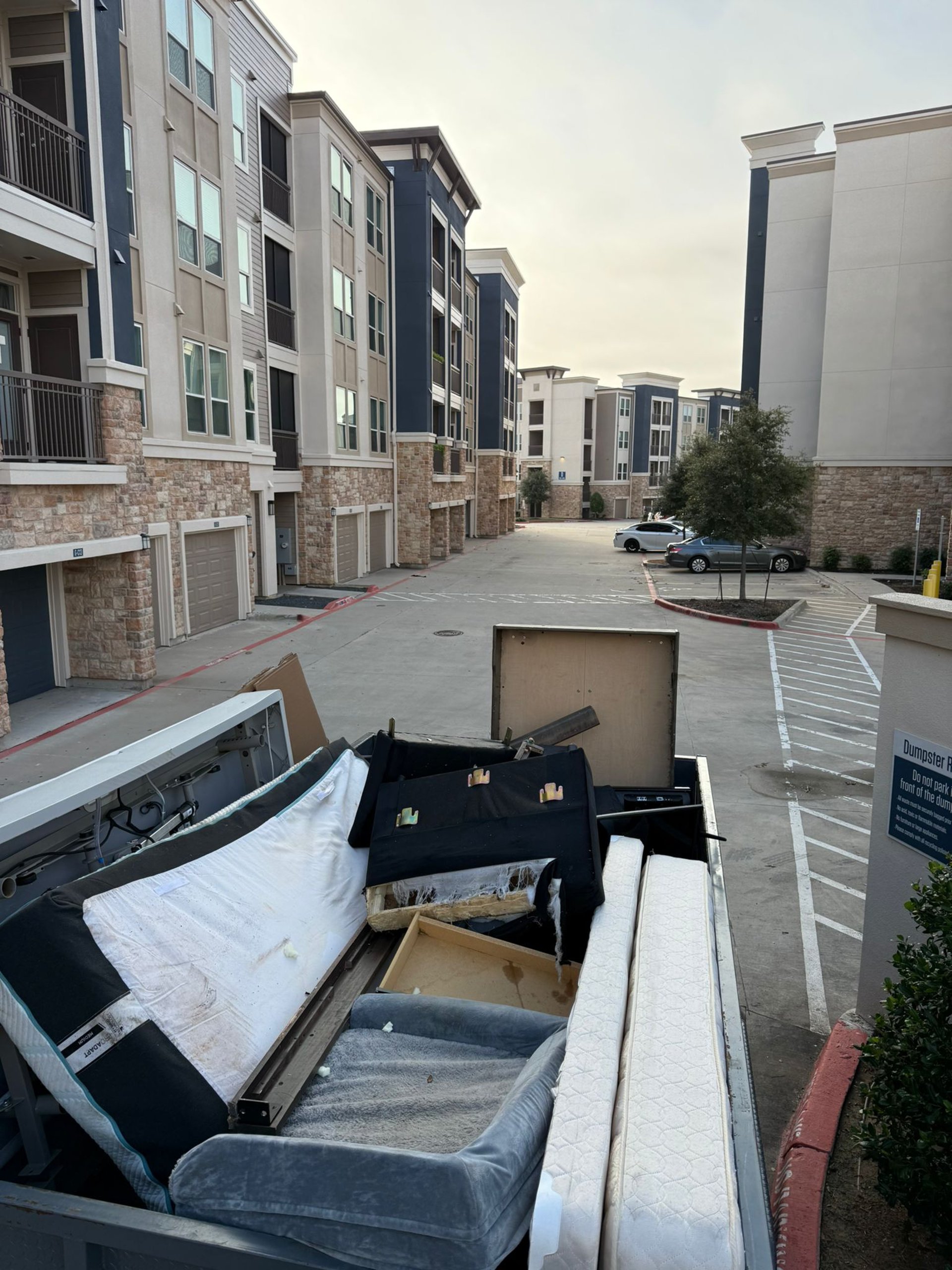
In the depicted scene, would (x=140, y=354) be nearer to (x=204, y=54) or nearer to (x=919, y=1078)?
(x=204, y=54)

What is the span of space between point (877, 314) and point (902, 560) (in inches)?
383

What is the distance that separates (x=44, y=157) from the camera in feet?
41.1

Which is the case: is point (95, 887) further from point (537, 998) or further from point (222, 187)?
point (222, 187)

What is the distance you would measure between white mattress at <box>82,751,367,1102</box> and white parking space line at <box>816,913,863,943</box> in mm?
4107

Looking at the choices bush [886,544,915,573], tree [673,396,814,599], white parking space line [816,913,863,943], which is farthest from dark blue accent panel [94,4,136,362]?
bush [886,544,915,573]

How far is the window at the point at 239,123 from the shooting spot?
2177 cm

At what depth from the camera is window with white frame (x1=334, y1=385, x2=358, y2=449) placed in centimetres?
2723

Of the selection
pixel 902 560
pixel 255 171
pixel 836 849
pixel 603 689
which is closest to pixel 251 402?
pixel 255 171

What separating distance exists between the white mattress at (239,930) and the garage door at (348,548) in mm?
23435

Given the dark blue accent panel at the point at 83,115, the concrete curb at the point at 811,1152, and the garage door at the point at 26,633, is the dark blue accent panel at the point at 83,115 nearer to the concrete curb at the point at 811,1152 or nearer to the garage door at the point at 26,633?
the garage door at the point at 26,633

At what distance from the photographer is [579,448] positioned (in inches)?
3447

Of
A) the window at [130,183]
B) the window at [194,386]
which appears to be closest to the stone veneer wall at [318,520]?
the window at [194,386]

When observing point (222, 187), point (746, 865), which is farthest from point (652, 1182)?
point (222, 187)

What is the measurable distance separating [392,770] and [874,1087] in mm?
3136
